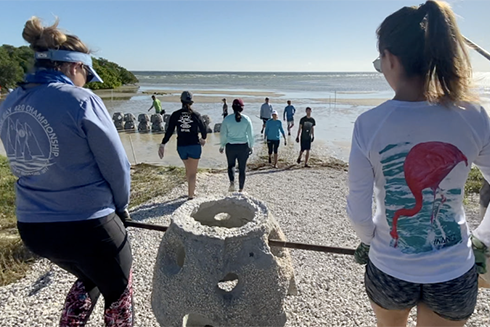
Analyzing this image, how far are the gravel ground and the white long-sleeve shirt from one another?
7.30 ft

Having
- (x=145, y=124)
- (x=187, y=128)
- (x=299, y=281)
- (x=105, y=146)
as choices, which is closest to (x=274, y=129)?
(x=187, y=128)

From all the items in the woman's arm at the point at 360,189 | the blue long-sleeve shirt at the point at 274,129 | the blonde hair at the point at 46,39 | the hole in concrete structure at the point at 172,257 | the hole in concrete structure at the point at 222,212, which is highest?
the blonde hair at the point at 46,39

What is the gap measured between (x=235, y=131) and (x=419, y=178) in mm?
5421

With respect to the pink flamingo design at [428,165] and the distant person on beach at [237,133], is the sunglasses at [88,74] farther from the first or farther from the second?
the distant person on beach at [237,133]

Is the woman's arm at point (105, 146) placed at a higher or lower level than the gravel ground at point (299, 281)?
higher

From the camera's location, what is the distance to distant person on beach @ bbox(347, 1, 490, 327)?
4.72 ft

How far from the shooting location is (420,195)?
4.95 ft

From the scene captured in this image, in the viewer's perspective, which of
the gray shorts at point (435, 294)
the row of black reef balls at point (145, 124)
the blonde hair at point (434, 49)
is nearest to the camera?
the blonde hair at point (434, 49)

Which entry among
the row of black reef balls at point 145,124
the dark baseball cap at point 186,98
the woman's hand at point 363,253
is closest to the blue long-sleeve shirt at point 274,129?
the dark baseball cap at point 186,98

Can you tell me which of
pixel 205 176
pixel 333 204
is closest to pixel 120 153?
pixel 333 204

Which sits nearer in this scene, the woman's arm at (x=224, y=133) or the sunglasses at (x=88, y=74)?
the sunglasses at (x=88, y=74)

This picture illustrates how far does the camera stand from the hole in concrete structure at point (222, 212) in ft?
10.1

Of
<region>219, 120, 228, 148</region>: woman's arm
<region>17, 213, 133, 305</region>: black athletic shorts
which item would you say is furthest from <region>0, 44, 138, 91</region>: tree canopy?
<region>219, 120, 228, 148</region>: woman's arm

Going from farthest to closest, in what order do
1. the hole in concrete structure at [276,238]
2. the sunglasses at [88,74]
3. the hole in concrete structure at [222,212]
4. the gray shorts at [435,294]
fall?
the hole in concrete structure at [222,212] → the hole in concrete structure at [276,238] → the sunglasses at [88,74] → the gray shorts at [435,294]
